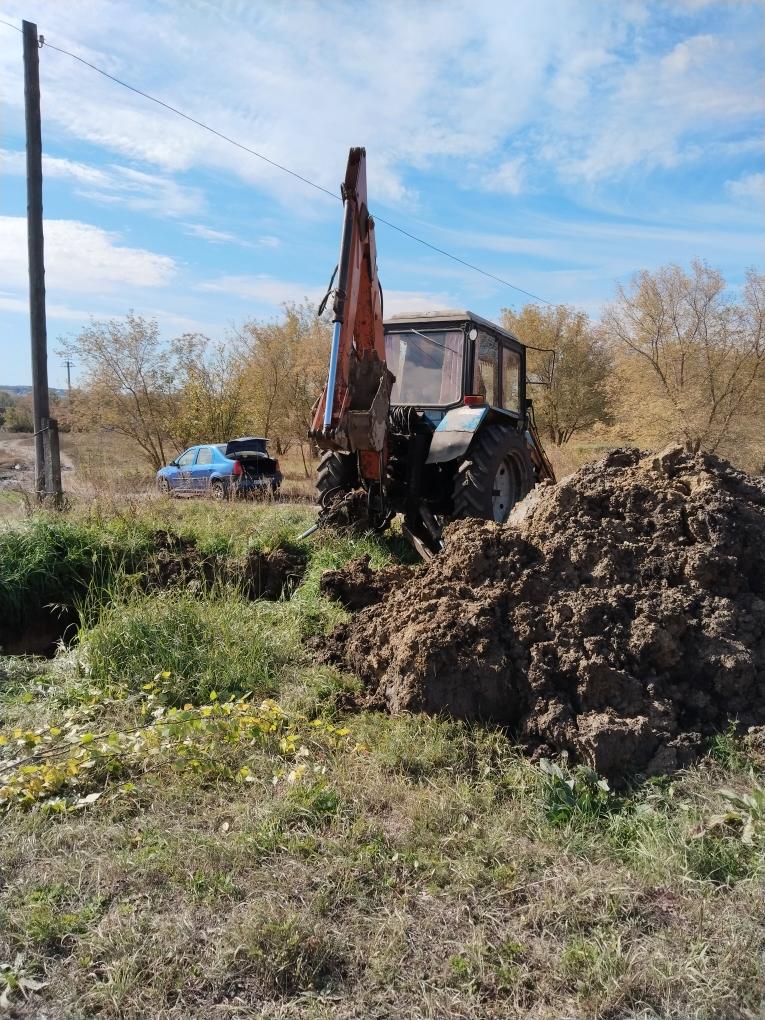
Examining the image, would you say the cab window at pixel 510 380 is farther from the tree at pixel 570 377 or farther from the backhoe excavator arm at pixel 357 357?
the tree at pixel 570 377

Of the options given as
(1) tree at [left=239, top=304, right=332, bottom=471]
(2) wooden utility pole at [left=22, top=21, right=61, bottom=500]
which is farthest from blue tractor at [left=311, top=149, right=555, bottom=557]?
(1) tree at [left=239, top=304, right=332, bottom=471]

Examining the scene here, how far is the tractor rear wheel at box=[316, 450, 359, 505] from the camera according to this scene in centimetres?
802

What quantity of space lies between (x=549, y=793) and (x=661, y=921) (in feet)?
2.33

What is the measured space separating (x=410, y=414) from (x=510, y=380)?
197 cm

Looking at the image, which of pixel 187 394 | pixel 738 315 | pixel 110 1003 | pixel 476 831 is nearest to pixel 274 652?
pixel 476 831

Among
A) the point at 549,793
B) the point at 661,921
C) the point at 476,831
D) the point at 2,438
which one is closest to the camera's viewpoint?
the point at 661,921

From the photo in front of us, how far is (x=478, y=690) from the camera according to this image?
369cm

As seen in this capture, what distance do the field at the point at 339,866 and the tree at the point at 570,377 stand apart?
26.5 metres

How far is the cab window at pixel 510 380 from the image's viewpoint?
29.8 feet

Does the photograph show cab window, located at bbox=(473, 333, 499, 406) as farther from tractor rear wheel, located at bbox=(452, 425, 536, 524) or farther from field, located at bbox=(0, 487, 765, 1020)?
field, located at bbox=(0, 487, 765, 1020)

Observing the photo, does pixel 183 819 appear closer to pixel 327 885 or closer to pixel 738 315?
pixel 327 885

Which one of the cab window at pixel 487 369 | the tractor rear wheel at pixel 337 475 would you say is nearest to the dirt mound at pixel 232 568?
the tractor rear wheel at pixel 337 475

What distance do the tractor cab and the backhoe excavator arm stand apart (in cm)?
89

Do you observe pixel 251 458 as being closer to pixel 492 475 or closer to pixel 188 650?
pixel 492 475
